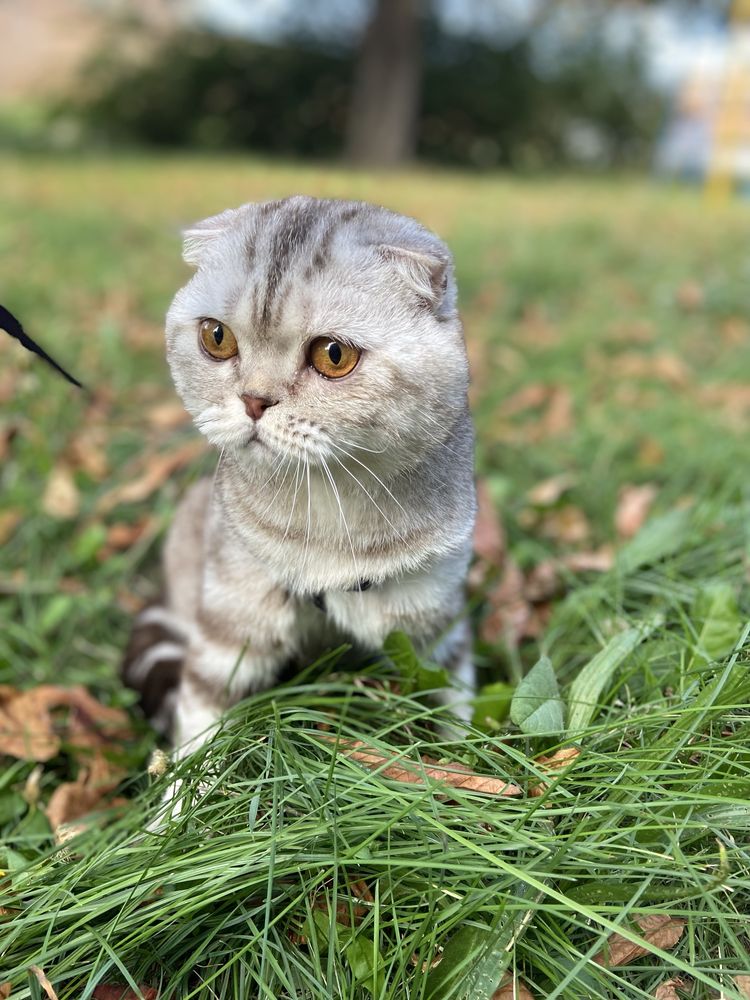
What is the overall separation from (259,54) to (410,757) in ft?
44.2

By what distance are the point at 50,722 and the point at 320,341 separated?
1.21 meters

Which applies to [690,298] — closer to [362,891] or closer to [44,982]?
[362,891]

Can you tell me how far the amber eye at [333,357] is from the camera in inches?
57.3

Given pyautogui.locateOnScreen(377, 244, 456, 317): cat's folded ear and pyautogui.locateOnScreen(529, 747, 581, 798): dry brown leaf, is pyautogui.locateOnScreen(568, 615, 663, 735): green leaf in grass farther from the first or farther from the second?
pyautogui.locateOnScreen(377, 244, 456, 317): cat's folded ear

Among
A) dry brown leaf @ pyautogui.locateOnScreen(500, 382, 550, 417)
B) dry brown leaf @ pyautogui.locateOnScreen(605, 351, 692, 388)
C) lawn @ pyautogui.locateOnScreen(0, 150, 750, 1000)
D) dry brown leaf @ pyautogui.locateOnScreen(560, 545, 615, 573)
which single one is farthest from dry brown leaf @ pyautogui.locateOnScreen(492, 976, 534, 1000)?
dry brown leaf @ pyautogui.locateOnScreen(605, 351, 692, 388)

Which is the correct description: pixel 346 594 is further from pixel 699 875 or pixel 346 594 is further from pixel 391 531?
pixel 699 875

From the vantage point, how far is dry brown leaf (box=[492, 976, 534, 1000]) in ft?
4.11

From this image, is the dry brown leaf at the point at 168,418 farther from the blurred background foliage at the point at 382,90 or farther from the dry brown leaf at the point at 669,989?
the blurred background foliage at the point at 382,90

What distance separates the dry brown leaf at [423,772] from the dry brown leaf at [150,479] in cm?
154

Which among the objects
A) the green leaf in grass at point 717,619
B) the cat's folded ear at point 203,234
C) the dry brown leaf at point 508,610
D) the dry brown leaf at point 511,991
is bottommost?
the dry brown leaf at point 511,991

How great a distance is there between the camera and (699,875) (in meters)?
1.27

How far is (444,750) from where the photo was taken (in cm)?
159

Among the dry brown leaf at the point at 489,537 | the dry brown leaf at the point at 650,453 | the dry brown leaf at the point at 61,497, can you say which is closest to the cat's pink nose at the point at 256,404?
the dry brown leaf at the point at 489,537

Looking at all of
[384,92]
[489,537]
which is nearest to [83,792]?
[489,537]
